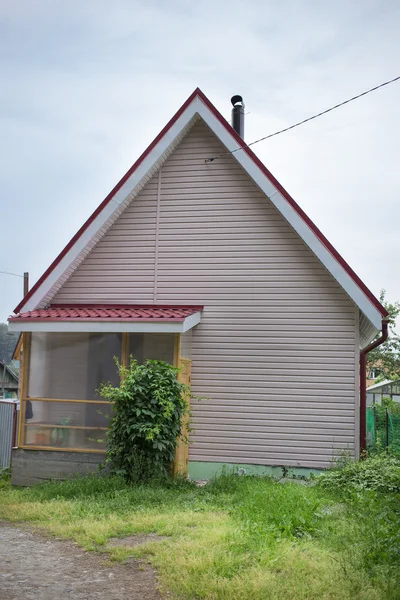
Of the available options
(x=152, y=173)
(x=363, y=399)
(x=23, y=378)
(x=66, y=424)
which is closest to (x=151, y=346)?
(x=66, y=424)

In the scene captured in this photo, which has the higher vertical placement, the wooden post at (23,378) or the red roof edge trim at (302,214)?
the red roof edge trim at (302,214)

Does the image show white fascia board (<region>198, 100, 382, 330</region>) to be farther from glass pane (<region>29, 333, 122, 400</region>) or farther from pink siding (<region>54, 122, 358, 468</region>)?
glass pane (<region>29, 333, 122, 400</region>)

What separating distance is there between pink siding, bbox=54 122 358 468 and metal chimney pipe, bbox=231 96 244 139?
2.74m

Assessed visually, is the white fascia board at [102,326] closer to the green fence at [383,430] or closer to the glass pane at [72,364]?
the glass pane at [72,364]

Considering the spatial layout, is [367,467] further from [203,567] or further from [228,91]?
[228,91]

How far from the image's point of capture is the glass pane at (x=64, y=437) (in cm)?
1165

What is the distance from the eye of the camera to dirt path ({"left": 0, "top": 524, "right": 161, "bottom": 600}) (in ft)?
18.9

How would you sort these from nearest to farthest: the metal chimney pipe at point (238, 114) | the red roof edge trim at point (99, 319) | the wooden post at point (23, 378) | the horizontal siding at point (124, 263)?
1. the red roof edge trim at point (99, 319)
2. the wooden post at point (23, 378)
3. the horizontal siding at point (124, 263)
4. the metal chimney pipe at point (238, 114)

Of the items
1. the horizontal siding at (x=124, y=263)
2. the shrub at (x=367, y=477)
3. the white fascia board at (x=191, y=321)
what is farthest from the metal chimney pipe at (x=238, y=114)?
the shrub at (x=367, y=477)

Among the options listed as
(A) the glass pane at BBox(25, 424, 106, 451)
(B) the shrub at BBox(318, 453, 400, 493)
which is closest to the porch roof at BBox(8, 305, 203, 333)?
(A) the glass pane at BBox(25, 424, 106, 451)

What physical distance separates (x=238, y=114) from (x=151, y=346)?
682 cm

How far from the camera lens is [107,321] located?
11.5 m

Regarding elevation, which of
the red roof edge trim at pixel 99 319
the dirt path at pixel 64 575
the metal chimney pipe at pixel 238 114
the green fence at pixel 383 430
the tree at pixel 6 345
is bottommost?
the dirt path at pixel 64 575

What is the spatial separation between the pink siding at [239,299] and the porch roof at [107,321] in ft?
3.23
